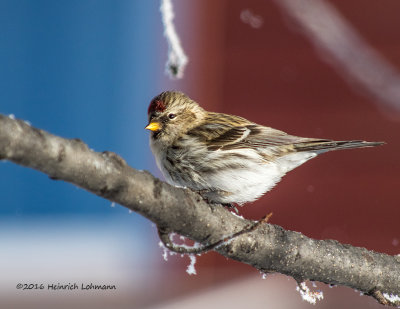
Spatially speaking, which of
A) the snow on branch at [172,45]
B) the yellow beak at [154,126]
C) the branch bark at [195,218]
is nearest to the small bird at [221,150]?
the yellow beak at [154,126]

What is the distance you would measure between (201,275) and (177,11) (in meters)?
1.95

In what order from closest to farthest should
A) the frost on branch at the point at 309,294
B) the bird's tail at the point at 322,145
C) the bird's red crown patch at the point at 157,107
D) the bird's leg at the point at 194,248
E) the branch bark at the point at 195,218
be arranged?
1. the branch bark at the point at 195,218
2. the bird's leg at the point at 194,248
3. the frost on branch at the point at 309,294
4. the bird's tail at the point at 322,145
5. the bird's red crown patch at the point at 157,107

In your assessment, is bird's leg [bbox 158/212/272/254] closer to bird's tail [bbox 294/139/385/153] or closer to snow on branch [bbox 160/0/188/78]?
snow on branch [bbox 160/0/188/78]

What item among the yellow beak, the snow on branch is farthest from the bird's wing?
the snow on branch

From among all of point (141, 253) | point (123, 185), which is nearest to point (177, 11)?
point (141, 253)

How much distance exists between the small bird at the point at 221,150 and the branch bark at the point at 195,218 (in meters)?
0.35

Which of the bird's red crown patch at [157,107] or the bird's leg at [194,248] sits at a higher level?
the bird's red crown patch at [157,107]

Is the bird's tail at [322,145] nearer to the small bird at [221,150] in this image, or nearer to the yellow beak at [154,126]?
the small bird at [221,150]

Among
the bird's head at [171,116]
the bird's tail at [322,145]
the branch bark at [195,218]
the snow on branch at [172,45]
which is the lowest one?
the branch bark at [195,218]

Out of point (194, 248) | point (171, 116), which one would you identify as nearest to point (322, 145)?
point (171, 116)

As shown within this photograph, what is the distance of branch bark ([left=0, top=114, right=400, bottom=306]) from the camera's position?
0.95m

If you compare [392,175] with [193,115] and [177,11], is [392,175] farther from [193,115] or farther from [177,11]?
[193,115]

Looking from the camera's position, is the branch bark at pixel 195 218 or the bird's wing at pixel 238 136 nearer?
the branch bark at pixel 195 218

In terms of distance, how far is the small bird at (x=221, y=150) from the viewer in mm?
1871
